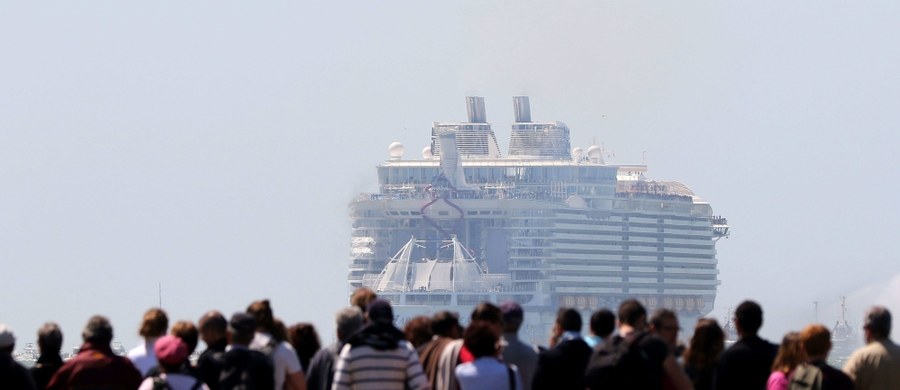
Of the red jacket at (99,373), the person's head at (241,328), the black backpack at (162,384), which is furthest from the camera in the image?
the person's head at (241,328)

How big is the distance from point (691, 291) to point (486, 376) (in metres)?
105

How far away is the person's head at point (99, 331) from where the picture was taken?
14883 millimetres

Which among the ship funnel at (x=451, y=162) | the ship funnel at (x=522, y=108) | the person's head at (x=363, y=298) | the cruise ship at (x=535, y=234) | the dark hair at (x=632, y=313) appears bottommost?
the dark hair at (x=632, y=313)

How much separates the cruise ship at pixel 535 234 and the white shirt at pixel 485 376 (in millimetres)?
100711

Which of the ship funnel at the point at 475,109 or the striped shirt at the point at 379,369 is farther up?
the ship funnel at the point at 475,109

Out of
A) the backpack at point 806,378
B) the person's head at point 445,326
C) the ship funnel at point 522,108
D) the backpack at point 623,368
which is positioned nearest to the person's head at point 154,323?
the person's head at point 445,326

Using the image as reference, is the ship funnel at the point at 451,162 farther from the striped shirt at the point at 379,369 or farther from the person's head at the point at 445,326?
the striped shirt at the point at 379,369

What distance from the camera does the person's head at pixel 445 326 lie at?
16.1 meters

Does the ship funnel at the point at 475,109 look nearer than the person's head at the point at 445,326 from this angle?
No

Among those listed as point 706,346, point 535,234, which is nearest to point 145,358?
point 706,346

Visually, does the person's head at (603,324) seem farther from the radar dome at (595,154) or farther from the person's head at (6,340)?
the radar dome at (595,154)

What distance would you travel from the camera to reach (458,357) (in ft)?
50.0

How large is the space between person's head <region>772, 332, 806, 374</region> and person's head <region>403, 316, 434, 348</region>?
8.35ft

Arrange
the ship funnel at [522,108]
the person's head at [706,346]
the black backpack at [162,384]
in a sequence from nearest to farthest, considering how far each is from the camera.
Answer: the black backpack at [162,384] → the person's head at [706,346] → the ship funnel at [522,108]
